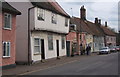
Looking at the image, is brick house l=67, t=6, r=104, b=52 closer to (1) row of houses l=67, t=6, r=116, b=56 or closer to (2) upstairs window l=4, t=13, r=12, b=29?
(1) row of houses l=67, t=6, r=116, b=56

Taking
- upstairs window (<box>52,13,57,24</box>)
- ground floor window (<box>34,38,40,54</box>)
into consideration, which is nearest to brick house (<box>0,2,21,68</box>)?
ground floor window (<box>34,38,40,54</box>)

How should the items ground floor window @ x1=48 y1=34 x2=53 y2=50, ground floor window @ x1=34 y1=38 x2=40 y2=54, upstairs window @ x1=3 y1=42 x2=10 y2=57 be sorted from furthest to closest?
ground floor window @ x1=48 y1=34 x2=53 y2=50 < ground floor window @ x1=34 y1=38 x2=40 y2=54 < upstairs window @ x1=3 y1=42 x2=10 y2=57

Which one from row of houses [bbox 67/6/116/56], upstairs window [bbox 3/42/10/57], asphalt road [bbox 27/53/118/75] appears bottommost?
asphalt road [bbox 27/53/118/75]

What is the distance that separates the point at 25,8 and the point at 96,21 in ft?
189

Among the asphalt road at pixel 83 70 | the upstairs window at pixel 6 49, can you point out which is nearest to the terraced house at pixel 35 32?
the upstairs window at pixel 6 49

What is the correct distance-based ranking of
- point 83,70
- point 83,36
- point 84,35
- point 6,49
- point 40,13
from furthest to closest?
point 84,35, point 83,36, point 40,13, point 6,49, point 83,70

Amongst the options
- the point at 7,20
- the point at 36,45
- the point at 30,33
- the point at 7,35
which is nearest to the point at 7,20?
the point at 7,20

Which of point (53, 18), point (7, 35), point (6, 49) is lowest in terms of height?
point (6, 49)

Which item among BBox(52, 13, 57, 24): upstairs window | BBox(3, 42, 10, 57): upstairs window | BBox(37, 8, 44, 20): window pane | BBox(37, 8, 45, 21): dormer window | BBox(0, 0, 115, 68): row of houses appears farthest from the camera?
BBox(52, 13, 57, 24): upstairs window

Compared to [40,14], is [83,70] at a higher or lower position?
lower

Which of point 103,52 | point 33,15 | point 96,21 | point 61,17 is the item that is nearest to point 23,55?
point 33,15

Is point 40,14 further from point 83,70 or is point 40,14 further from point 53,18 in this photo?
point 83,70

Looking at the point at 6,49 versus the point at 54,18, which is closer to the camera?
the point at 6,49

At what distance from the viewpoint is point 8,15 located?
22.8 meters
